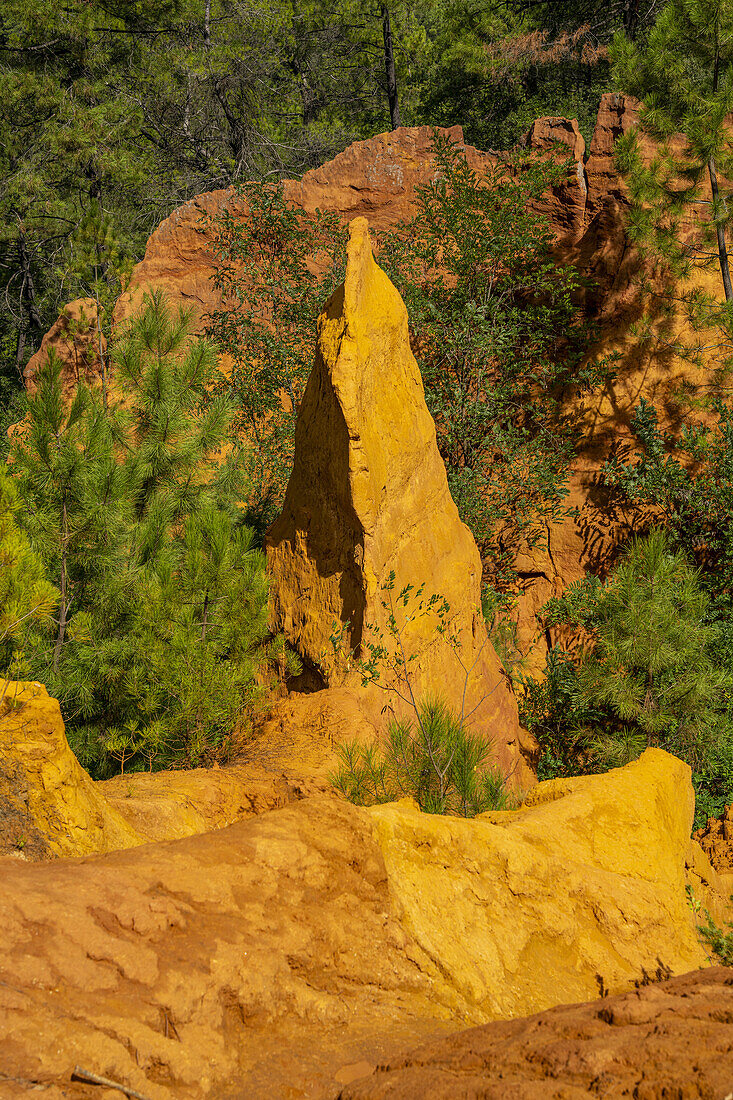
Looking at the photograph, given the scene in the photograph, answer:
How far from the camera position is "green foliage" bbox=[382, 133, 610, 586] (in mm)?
9047

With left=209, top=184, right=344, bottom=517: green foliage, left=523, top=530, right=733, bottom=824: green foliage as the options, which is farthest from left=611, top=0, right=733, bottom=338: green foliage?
left=209, top=184, right=344, bottom=517: green foliage

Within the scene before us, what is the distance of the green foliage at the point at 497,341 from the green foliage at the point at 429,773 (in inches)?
170

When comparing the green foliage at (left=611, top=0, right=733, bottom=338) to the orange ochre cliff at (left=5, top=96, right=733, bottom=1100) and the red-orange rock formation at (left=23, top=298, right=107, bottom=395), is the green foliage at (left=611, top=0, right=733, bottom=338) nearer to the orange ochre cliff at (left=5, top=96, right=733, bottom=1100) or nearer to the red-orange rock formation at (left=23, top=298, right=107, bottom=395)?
the orange ochre cliff at (left=5, top=96, right=733, bottom=1100)

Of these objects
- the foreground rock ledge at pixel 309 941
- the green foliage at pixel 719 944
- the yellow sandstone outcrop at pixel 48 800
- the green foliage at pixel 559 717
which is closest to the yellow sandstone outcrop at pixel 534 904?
the foreground rock ledge at pixel 309 941

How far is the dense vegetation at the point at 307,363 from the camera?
5250 millimetres

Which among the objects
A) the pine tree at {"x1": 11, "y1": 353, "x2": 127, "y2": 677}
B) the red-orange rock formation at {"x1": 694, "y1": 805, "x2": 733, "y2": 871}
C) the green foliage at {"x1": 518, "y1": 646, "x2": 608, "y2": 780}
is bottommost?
the red-orange rock formation at {"x1": 694, "y1": 805, "x2": 733, "y2": 871}

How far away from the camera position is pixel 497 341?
9320 mm

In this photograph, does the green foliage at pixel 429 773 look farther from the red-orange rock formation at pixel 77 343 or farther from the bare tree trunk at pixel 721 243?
the red-orange rock formation at pixel 77 343

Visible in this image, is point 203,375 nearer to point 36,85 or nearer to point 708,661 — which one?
point 708,661

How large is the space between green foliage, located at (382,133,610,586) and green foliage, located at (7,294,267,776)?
148 inches

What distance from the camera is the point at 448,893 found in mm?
3020

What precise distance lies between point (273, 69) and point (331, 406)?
51.2ft

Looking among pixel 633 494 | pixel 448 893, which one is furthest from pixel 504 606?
pixel 448 893

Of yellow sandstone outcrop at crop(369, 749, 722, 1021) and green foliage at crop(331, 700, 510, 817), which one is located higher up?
yellow sandstone outcrop at crop(369, 749, 722, 1021)
